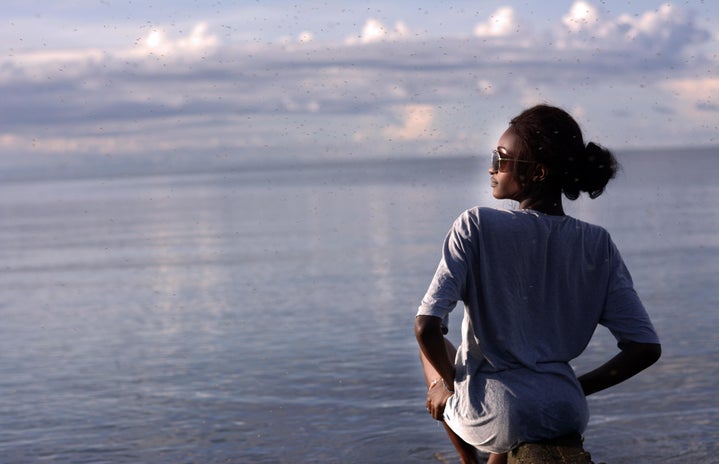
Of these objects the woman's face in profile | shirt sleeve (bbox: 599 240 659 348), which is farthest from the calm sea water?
shirt sleeve (bbox: 599 240 659 348)

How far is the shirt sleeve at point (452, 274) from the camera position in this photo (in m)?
3.06

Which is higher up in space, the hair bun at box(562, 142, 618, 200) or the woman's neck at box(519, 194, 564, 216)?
the hair bun at box(562, 142, 618, 200)

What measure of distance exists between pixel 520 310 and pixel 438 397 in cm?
47

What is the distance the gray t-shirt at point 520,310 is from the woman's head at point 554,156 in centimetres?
13

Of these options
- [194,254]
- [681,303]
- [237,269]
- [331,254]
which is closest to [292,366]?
[681,303]

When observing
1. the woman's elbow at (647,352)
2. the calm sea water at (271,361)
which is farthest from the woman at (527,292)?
the calm sea water at (271,361)

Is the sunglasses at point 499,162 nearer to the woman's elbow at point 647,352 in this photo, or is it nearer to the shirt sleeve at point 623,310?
the shirt sleeve at point 623,310

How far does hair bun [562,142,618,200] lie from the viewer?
3.25m

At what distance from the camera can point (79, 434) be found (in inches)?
330

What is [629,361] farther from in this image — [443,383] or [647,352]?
[443,383]

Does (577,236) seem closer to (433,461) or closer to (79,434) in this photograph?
(433,461)

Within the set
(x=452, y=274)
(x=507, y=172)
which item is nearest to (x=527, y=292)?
(x=452, y=274)

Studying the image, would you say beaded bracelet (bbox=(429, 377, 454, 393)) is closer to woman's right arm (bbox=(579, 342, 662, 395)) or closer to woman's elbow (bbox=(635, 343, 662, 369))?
woman's right arm (bbox=(579, 342, 662, 395))

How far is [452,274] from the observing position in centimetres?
306
